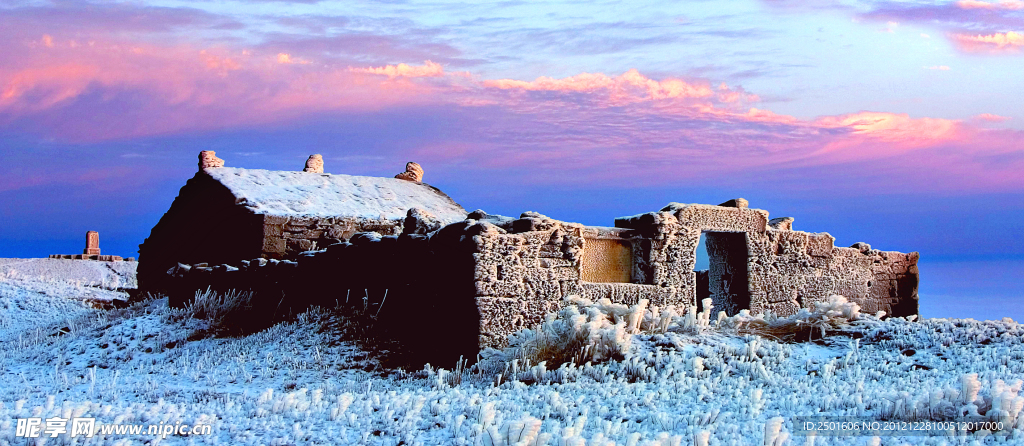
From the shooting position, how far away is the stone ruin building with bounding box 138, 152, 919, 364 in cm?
1027

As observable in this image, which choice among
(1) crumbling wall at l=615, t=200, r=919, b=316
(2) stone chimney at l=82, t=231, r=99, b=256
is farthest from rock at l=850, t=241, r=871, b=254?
(2) stone chimney at l=82, t=231, r=99, b=256

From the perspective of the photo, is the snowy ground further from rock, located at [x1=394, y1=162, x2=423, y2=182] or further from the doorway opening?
rock, located at [x1=394, y1=162, x2=423, y2=182]

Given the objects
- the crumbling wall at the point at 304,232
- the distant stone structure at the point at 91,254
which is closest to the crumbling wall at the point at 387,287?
the crumbling wall at the point at 304,232

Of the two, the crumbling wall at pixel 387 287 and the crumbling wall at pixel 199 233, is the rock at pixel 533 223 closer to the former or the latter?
the crumbling wall at pixel 387 287

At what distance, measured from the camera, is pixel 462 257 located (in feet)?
33.4

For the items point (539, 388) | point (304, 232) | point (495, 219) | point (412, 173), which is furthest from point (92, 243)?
point (539, 388)

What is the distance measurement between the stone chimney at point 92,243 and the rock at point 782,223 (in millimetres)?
29352

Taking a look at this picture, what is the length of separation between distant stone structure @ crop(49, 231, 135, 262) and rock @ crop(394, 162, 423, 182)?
1719cm

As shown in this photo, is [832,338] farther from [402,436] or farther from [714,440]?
[402,436]

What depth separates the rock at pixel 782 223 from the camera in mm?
15273

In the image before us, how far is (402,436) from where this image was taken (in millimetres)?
5660

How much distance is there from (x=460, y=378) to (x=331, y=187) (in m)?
11.7

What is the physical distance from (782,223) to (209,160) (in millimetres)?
12889

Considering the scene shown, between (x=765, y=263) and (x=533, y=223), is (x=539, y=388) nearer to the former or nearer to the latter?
(x=533, y=223)
